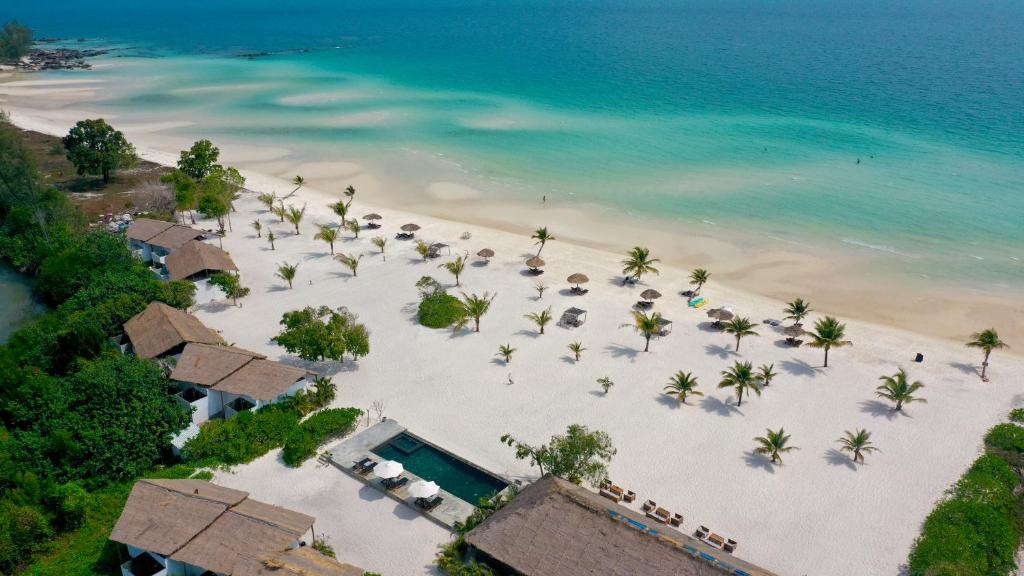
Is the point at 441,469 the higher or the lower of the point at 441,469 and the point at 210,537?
the lower

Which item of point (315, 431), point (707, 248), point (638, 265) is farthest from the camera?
point (707, 248)

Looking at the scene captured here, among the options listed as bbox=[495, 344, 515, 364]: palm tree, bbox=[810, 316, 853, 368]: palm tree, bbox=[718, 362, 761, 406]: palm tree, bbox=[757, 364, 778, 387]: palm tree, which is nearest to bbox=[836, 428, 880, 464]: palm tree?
bbox=[718, 362, 761, 406]: palm tree

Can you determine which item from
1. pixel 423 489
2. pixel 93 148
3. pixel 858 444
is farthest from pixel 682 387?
pixel 93 148

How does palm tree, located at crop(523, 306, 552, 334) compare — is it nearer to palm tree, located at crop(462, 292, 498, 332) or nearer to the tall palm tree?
palm tree, located at crop(462, 292, 498, 332)

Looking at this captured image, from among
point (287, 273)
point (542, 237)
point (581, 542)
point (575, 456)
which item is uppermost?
point (542, 237)

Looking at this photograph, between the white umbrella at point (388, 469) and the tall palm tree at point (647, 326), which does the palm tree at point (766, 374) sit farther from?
the white umbrella at point (388, 469)

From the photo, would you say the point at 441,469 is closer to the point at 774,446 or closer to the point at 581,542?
the point at 581,542
